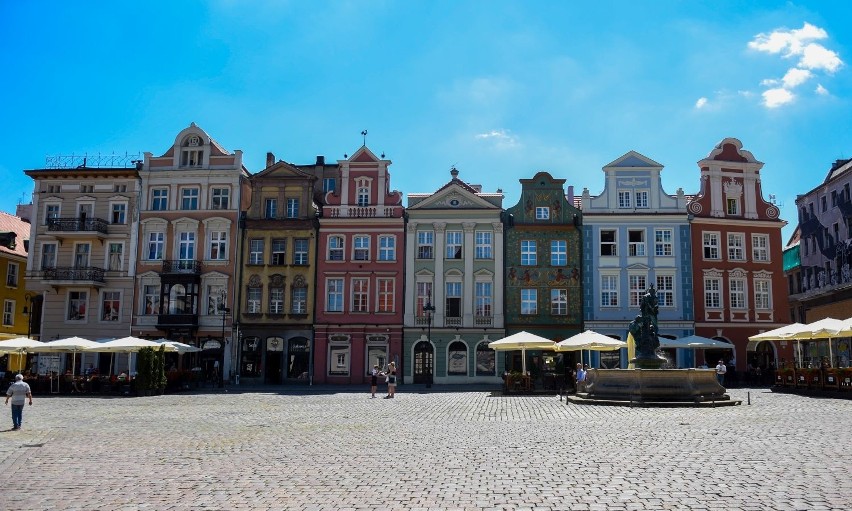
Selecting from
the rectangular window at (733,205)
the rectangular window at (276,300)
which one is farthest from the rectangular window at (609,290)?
the rectangular window at (276,300)

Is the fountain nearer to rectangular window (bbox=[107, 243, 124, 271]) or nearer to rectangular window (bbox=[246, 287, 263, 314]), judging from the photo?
rectangular window (bbox=[246, 287, 263, 314])

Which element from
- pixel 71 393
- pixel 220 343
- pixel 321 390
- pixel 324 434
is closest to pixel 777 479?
pixel 324 434

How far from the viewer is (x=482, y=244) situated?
47469 millimetres

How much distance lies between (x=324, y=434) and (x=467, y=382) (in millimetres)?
28959

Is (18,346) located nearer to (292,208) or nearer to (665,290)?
(292,208)

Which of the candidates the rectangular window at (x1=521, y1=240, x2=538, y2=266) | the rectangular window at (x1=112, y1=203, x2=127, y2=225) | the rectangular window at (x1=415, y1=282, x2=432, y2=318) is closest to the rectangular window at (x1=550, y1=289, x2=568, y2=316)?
the rectangular window at (x1=521, y1=240, x2=538, y2=266)

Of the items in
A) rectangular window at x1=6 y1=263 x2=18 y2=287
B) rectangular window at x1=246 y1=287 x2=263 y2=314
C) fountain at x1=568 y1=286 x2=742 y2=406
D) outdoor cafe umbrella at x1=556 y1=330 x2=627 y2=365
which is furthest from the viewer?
rectangular window at x1=6 y1=263 x2=18 y2=287

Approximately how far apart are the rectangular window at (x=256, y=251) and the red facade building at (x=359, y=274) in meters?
3.81

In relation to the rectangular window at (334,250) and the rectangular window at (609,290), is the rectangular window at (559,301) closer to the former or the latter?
the rectangular window at (609,290)

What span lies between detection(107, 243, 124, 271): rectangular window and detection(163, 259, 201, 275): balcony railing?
351cm

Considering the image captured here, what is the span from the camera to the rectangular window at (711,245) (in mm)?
46938

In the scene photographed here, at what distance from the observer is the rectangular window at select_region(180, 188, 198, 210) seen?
4912 cm

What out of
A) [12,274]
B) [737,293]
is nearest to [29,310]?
[12,274]

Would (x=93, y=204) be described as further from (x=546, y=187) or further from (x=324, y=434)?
(x=324, y=434)
